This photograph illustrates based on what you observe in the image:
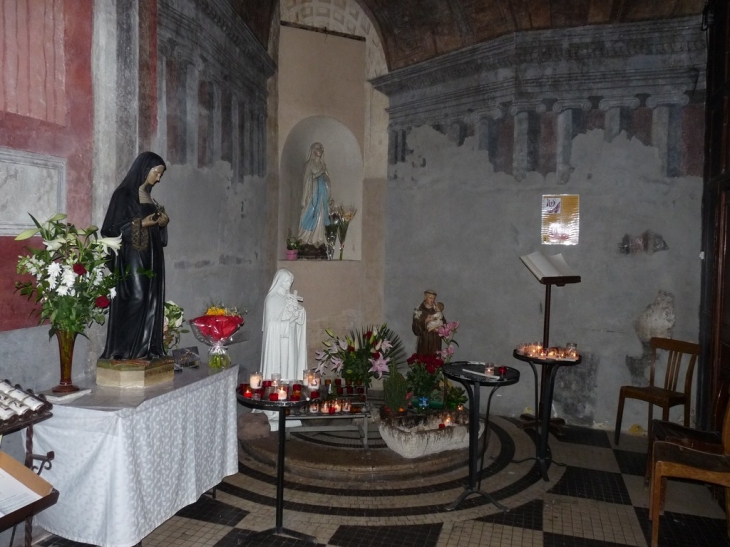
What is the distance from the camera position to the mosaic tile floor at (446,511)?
4.54m

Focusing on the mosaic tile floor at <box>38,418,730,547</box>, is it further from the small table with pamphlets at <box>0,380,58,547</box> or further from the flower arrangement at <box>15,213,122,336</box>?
the flower arrangement at <box>15,213,122,336</box>

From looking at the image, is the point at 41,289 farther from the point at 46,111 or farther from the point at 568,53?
the point at 568,53

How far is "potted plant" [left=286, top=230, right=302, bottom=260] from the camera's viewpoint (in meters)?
9.12

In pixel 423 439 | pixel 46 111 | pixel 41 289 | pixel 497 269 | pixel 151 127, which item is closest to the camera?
pixel 41 289

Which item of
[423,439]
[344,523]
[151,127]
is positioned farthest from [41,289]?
[423,439]

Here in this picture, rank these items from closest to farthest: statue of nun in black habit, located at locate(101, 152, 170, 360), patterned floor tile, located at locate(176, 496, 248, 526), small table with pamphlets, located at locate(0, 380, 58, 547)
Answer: small table with pamphlets, located at locate(0, 380, 58, 547), statue of nun in black habit, located at locate(101, 152, 170, 360), patterned floor tile, located at locate(176, 496, 248, 526)

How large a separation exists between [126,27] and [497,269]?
5560 mm

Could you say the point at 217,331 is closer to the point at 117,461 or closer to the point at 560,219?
the point at 117,461

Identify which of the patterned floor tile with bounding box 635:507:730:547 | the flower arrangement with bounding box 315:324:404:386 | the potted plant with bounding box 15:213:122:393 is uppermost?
the potted plant with bounding box 15:213:122:393

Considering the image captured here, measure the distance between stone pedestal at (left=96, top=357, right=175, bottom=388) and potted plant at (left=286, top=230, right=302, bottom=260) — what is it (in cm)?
479

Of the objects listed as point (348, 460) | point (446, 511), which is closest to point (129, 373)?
point (348, 460)

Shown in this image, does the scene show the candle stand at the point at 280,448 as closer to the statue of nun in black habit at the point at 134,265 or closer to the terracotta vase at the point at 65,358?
the statue of nun in black habit at the point at 134,265

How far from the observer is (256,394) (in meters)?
4.36

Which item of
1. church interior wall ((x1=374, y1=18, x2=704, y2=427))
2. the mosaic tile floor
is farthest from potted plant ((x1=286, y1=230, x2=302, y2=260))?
the mosaic tile floor
